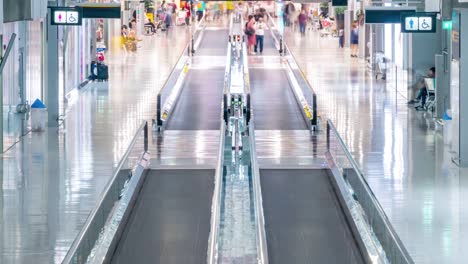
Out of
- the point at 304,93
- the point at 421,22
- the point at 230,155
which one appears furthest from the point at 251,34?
the point at 230,155

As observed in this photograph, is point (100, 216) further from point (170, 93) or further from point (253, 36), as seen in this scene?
point (253, 36)

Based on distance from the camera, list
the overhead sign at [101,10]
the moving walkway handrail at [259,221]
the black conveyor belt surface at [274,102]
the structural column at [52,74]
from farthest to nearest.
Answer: the overhead sign at [101,10], the black conveyor belt surface at [274,102], the structural column at [52,74], the moving walkway handrail at [259,221]

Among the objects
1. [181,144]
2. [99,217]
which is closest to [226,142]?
[181,144]

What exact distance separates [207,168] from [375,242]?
6.62 meters

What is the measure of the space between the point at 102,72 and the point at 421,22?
1266cm

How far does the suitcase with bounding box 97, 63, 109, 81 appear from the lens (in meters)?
33.1

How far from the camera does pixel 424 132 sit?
22.8 meters

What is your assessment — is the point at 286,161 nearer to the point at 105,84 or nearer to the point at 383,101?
the point at 383,101

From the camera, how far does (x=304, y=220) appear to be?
14.2 m

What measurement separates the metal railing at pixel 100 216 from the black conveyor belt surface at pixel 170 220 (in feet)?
1.10

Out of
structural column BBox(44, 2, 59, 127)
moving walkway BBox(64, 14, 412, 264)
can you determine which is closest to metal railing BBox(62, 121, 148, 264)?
moving walkway BBox(64, 14, 412, 264)

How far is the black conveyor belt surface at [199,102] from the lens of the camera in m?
24.2

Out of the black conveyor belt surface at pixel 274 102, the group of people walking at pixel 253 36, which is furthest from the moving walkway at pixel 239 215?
the group of people walking at pixel 253 36

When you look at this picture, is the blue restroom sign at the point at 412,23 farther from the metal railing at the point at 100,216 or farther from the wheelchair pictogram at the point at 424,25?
the metal railing at the point at 100,216
